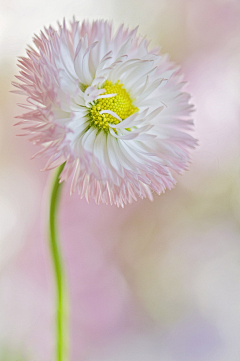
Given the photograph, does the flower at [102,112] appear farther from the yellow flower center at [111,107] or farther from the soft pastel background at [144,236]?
the soft pastel background at [144,236]

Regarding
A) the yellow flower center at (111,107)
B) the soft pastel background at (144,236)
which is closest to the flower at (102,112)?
the yellow flower center at (111,107)

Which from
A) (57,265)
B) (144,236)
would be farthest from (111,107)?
(144,236)

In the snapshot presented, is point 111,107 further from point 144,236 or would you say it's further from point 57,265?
point 144,236

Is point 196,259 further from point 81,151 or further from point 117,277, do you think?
point 81,151

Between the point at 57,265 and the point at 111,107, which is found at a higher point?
the point at 111,107

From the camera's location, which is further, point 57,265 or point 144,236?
point 144,236

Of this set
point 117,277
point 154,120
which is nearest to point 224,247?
point 117,277

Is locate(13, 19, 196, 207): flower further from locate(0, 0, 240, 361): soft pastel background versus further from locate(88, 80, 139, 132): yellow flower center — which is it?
locate(0, 0, 240, 361): soft pastel background
